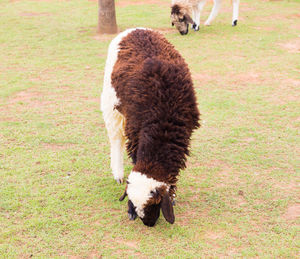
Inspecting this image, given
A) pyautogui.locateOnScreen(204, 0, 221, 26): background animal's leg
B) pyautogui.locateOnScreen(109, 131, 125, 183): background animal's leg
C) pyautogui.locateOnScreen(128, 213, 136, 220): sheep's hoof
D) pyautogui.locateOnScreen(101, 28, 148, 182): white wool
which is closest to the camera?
pyautogui.locateOnScreen(128, 213, 136, 220): sheep's hoof

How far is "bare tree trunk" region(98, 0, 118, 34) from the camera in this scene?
11656 millimetres

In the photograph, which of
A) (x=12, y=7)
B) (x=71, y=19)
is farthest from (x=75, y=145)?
(x=12, y=7)

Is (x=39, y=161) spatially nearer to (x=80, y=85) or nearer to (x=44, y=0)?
(x=80, y=85)

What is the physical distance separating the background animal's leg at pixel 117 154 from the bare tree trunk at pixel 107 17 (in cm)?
725

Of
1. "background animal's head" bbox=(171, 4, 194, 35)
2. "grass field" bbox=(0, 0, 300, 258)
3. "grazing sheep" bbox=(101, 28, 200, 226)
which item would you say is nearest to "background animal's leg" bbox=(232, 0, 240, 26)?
"grass field" bbox=(0, 0, 300, 258)

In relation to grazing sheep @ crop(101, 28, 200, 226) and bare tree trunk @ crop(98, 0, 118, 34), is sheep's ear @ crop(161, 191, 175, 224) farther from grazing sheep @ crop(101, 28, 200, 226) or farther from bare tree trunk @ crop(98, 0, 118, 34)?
bare tree trunk @ crop(98, 0, 118, 34)

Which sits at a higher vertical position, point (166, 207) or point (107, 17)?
point (166, 207)

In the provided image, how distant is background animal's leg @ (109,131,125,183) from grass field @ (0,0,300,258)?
17cm

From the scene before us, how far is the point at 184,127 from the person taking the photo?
4.40 m

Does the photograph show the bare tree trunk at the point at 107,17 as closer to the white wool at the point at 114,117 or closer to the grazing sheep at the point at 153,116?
the white wool at the point at 114,117

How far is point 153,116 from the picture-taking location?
4.32m

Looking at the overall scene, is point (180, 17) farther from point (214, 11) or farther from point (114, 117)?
point (114, 117)

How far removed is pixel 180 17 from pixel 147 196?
861cm

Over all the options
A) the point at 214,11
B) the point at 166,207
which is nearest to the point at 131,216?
the point at 166,207
